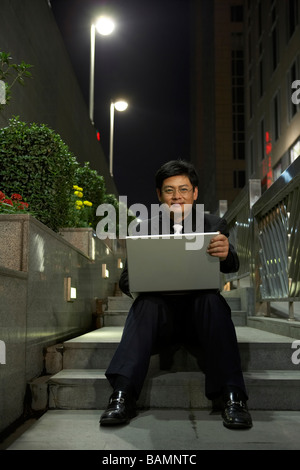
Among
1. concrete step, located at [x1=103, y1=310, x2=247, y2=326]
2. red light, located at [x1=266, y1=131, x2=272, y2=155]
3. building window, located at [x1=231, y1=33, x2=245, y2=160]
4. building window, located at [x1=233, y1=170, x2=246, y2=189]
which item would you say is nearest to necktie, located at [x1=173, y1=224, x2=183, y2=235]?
concrete step, located at [x1=103, y1=310, x2=247, y2=326]

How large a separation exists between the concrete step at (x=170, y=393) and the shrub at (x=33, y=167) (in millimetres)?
1541

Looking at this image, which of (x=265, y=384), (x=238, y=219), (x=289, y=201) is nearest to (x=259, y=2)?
(x=238, y=219)

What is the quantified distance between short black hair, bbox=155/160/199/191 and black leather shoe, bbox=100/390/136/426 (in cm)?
129

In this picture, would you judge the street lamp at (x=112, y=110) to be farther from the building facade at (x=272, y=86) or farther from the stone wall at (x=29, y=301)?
the stone wall at (x=29, y=301)

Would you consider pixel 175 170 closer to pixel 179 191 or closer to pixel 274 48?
pixel 179 191

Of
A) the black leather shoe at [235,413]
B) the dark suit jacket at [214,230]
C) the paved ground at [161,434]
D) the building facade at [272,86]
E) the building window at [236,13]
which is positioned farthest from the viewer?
the building window at [236,13]

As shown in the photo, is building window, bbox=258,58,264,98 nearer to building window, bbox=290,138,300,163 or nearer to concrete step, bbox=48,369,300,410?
building window, bbox=290,138,300,163

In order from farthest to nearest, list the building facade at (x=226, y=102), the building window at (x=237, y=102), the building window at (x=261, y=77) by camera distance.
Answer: the building window at (x=237, y=102) < the building facade at (x=226, y=102) < the building window at (x=261, y=77)

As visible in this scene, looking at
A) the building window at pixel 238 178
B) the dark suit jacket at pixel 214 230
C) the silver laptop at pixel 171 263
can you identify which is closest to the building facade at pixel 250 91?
the building window at pixel 238 178

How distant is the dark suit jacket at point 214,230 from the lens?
8.78 feet

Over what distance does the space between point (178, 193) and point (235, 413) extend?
1.32m

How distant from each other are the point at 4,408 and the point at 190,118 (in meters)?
74.5

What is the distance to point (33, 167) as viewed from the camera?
3.85 meters

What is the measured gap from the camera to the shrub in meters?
3.82
